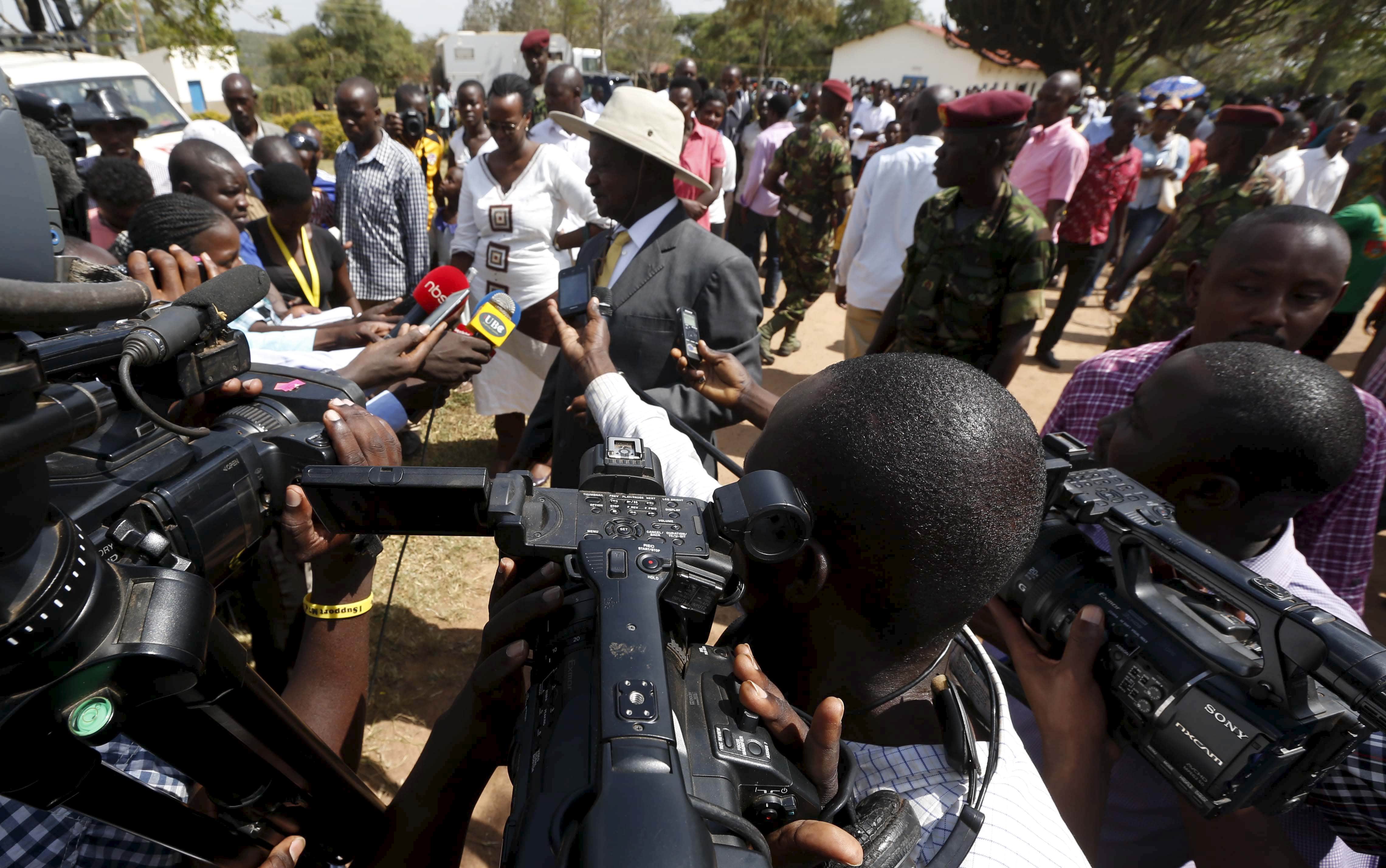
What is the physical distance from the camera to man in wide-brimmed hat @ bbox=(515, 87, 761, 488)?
7.57ft

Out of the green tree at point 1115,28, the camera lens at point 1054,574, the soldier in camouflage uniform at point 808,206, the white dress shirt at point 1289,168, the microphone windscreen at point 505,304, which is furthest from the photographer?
the green tree at point 1115,28

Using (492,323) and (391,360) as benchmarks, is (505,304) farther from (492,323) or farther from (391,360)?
(391,360)

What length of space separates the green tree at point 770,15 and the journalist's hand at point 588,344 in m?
28.9

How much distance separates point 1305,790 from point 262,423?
1975 mm

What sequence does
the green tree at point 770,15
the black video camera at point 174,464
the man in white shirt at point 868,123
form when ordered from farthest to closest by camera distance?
the green tree at point 770,15 → the man in white shirt at point 868,123 → the black video camera at point 174,464

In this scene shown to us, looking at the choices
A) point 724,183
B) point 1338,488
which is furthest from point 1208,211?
point 724,183

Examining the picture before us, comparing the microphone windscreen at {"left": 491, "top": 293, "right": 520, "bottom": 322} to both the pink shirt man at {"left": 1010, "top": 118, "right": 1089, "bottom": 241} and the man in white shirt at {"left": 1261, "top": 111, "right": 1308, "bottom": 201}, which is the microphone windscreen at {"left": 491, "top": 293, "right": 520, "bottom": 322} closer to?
the pink shirt man at {"left": 1010, "top": 118, "right": 1089, "bottom": 241}

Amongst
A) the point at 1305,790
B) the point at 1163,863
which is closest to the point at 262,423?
the point at 1305,790

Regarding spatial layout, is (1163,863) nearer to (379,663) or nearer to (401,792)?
(401,792)

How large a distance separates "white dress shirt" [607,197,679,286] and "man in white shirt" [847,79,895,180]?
7.55 m

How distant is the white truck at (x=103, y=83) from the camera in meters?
6.27

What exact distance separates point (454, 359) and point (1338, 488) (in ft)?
7.87

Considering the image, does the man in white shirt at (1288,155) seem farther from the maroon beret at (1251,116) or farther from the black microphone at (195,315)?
the black microphone at (195,315)

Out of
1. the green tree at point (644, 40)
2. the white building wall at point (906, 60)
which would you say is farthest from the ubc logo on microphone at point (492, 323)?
the green tree at point (644, 40)
